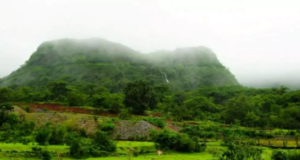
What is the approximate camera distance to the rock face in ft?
144

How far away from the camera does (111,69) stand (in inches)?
6029

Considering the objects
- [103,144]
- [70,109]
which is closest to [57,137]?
[103,144]

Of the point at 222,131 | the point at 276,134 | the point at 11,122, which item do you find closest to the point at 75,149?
the point at 11,122

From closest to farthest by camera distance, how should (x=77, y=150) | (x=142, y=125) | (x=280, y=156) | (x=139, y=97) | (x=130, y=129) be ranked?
1. (x=280, y=156)
2. (x=77, y=150)
3. (x=130, y=129)
4. (x=142, y=125)
5. (x=139, y=97)

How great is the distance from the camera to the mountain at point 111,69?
481 feet

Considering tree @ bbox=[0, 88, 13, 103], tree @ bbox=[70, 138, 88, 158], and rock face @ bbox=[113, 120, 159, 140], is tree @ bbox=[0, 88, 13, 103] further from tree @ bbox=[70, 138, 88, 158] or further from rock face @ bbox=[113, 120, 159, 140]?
tree @ bbox=[70, 138, 88, 158]

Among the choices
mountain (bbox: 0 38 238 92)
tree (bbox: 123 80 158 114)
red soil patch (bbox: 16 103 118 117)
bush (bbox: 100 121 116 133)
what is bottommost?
bush (bbox: 100 121 116 133)

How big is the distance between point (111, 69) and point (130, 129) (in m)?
110

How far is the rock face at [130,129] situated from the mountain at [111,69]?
81648 mm

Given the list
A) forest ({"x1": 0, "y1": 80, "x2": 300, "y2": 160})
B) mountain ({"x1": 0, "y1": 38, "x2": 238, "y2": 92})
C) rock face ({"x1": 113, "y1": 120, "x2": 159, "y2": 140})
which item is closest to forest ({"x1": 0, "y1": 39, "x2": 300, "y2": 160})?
rock face ({"x1": 113, "y1": 120, "x2": 159, "y2": 140})

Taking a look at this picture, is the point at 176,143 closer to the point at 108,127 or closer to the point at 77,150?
the point at 108,127

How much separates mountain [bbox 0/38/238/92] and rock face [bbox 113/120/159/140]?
81648mm

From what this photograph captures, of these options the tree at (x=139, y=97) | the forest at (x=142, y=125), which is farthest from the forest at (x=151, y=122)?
the forest at (x=142, y=125)

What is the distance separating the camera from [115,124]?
4600cm
